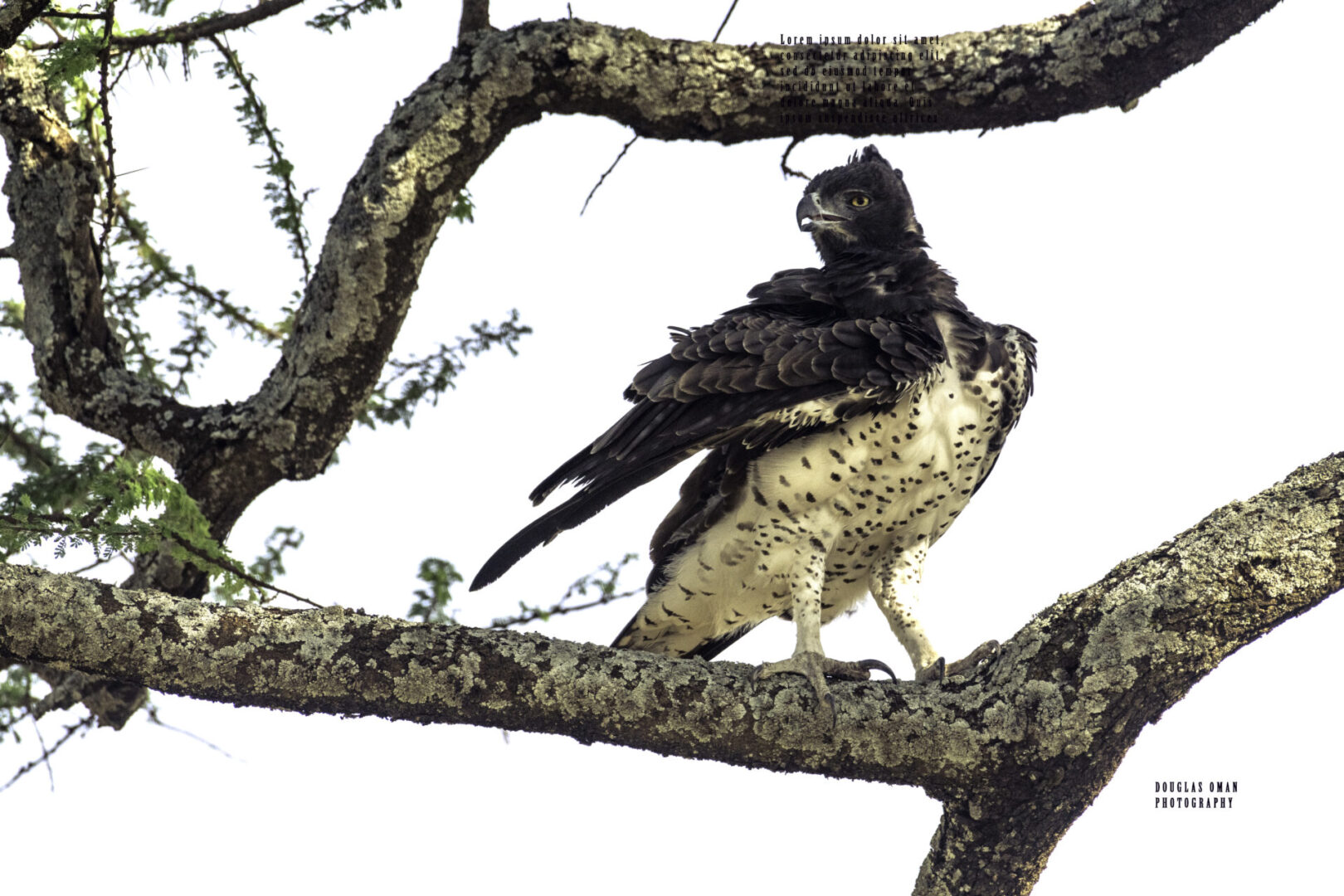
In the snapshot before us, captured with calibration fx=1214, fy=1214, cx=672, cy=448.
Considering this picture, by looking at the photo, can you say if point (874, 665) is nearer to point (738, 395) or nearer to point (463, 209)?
point (738, 395)

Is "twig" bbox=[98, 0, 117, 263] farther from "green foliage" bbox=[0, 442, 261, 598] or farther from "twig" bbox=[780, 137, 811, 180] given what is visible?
"twig" bbox=[780, 137, 811, 180]

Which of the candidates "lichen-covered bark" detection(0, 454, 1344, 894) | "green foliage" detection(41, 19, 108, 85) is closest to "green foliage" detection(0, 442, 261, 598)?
"lichen-covered bark" detection(0, 454, 1344, 894)

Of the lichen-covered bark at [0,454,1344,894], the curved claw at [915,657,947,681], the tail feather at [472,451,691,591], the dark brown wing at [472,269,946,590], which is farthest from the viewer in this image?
the curved claw at [915,657,947,681]

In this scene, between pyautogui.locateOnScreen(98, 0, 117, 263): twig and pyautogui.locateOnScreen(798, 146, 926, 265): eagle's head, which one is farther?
pyautogui.locateOnScreen(798, 146, 926, 265): eagle's head

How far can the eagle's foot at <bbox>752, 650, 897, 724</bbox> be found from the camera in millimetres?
3506

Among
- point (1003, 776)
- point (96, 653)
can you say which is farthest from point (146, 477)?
point (1003, 776)

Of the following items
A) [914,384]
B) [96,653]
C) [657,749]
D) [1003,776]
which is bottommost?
[1003,776]

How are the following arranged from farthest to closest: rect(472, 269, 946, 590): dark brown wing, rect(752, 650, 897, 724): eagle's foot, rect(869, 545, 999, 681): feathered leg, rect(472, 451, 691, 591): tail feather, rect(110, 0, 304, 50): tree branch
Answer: rect(110, 0, 304, 50): tree branch < rect(869, 545, 999, 681): feathered leg < rect(472, 269, 946, 590): dark brown wing < rect(472, 451, 691, 591): tail feather < rect(752, 650, 897, 724): eagle's foot

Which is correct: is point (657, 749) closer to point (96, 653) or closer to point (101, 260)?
point (96, 653)

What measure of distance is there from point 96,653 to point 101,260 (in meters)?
2.12

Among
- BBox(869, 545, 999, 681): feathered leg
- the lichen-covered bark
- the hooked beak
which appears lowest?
the lichen-covered bark

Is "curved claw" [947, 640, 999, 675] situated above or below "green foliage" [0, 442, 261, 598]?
below

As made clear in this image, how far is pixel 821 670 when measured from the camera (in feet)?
11.9

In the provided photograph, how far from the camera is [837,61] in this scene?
16.0 ft
